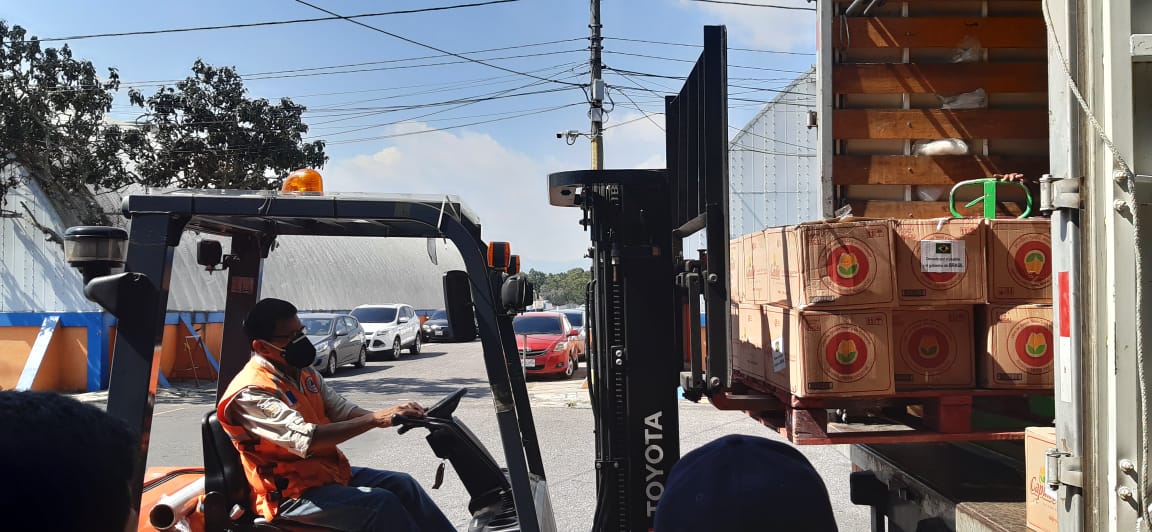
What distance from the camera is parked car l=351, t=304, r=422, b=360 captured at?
22.3 m

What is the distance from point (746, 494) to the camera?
46.4 inches

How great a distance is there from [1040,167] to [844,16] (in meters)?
1.31

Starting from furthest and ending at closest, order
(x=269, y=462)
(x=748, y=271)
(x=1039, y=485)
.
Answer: (x=748, y=271)
(x=269, y=462)
(x=1039, y=485)

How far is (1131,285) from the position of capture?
2.04m

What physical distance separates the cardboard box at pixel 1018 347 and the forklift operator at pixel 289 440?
235cm

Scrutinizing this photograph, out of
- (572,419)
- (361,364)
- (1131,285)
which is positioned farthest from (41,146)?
(1131,285)

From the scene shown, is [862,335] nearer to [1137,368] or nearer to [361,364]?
[1137,368]

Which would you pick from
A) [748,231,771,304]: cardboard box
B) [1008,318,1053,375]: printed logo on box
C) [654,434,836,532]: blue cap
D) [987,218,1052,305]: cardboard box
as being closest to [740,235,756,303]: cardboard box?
[748,231,771,304]: cardboard box

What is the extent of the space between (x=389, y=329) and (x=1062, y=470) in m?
21.5

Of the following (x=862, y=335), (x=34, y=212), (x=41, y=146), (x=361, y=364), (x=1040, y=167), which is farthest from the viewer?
(x=34, y=212)

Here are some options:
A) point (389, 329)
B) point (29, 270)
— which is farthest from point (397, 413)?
point (29, 270)

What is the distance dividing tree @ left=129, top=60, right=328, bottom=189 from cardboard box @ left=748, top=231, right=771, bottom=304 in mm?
13436

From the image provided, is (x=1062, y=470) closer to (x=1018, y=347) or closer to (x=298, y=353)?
(x=1018, y=347)

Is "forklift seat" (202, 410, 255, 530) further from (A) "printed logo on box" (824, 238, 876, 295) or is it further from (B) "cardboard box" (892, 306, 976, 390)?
(B) "cardboard box" (892, 306, 976, 390)
